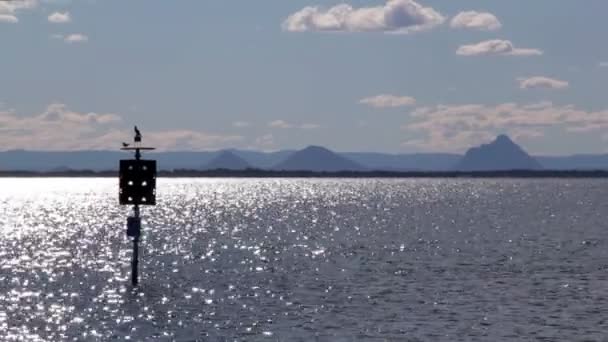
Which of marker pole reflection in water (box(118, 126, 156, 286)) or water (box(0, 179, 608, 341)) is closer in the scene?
water (box(0, 179, 608, 341))

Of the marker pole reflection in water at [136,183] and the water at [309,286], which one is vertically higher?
the marker pole reflection in water at [136,183]

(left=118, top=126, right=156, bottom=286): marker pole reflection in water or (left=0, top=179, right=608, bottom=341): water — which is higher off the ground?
(left=118, top=126, right=156, bottom=286): marker pole reflection in water

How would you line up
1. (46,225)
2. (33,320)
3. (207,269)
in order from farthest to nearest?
(46,225) → (207,269) → (33,320)

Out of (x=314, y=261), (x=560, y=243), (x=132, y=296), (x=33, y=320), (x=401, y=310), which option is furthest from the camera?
(x=560, y=243)

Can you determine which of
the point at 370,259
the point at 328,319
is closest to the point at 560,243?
the point at 370,259

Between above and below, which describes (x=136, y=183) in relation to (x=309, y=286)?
above

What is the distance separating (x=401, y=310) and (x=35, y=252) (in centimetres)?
4389

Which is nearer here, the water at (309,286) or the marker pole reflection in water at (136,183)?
the water at (309,286)

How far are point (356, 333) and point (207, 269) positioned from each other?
27.9 metres

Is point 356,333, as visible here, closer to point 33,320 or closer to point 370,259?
point 33,320

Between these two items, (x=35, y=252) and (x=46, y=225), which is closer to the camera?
(x=35, y=252)

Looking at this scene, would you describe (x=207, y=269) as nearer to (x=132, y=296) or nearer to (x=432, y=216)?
(x=132, y=296)

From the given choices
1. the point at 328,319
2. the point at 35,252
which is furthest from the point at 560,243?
the point at 328,319

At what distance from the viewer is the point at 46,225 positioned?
12669 cm
